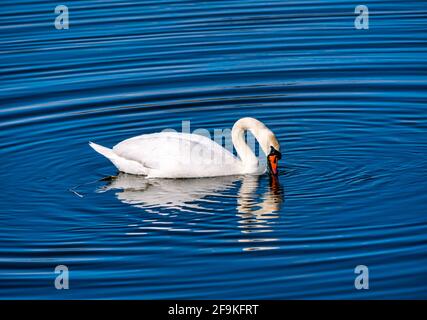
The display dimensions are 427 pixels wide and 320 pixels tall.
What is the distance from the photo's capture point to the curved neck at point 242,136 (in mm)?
15516

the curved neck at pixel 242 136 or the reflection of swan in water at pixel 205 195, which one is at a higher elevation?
the curved neck at pixel 242 136

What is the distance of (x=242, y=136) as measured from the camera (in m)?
16.0

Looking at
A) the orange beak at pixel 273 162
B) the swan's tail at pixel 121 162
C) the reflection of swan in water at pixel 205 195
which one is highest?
the swan's tail at pixel 121 162

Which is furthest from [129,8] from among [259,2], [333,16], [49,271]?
[49,271]

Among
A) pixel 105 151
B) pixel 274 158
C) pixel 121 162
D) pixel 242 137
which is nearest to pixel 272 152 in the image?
pixel 274 158

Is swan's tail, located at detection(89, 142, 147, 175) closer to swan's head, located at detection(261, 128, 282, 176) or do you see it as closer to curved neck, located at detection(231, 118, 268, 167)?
curved neck, located at detection(231, 118, 268, 167)

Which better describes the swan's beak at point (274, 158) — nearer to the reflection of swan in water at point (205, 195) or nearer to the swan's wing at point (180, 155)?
the reflection of swan in water at point (205, 195)

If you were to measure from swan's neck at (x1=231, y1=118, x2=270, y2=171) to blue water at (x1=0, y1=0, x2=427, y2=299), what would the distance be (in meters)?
0.30

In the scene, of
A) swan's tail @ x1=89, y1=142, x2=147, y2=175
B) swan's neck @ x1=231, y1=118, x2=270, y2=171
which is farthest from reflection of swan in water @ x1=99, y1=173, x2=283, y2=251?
swan's neck @ x1=231, y1=118, x2=270, y2=171

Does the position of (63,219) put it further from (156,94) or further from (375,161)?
(156,94)

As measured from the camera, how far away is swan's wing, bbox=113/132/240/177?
15492 millimetres

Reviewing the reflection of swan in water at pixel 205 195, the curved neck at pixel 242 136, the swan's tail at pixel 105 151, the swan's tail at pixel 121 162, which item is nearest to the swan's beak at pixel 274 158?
the reflection of swan in water at pixel 205 195

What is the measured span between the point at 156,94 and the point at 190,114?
1.47 meters

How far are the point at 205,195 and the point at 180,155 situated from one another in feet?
3.28
